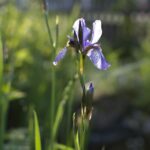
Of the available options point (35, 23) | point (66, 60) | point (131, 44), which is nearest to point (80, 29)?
point (66, 60)

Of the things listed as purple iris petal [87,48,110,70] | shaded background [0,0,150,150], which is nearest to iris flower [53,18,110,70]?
purple iris petal [87,48,110,70]

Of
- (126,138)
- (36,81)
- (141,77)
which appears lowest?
(126,138)

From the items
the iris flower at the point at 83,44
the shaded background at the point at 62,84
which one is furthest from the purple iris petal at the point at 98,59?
the shaded background at the point at 62,84

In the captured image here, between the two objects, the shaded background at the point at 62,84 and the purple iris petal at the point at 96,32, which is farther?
the shaded background at the point at 62,84

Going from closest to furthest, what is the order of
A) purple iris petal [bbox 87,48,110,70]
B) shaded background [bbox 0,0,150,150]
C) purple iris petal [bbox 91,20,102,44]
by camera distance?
1. purple iris petal [bbox 87,48,110,70]
2. purple iris petal [bbox 91,20,102,44]
3. shaded background [bbox 0,0,150,150]

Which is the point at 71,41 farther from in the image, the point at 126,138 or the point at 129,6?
the point at 129,6

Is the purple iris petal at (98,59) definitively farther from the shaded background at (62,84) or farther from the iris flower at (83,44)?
the shaded background at (62,84)

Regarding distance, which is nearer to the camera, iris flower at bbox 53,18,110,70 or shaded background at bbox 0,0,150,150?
iris flower at bbox 53,18,110,70

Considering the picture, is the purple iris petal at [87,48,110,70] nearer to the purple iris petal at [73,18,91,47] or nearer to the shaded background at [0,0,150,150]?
the purple iris petal at [73,18,91,47]
